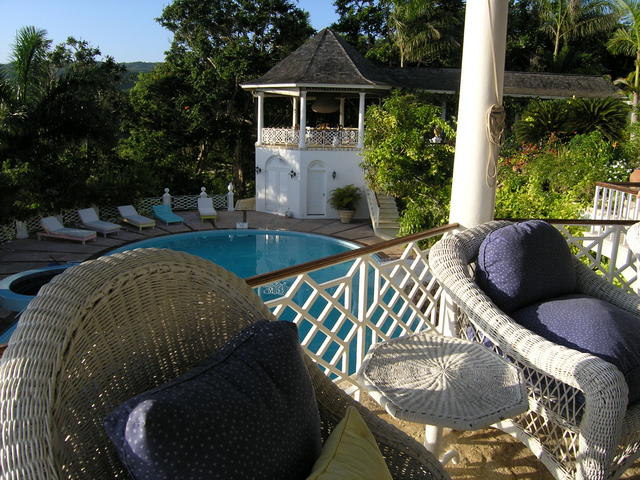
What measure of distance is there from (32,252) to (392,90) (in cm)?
1185

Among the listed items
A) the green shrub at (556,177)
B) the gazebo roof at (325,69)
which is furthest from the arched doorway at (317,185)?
the green shrub at (556,177)

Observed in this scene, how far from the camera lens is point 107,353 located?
4.32ft

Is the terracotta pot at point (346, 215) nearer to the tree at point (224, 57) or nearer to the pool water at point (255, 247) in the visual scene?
the pool water at point (255, 247)

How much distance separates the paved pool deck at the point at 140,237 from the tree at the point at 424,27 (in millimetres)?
10379

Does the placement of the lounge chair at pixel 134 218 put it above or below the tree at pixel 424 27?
below

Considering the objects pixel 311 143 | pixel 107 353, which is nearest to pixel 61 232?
pixel 311 143

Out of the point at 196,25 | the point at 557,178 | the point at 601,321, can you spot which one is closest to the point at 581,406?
the point at 601,321

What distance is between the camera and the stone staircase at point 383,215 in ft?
46.3

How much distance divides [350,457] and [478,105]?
2.52 m

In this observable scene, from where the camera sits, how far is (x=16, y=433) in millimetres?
976

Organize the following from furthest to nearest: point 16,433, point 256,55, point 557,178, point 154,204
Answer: point 256,55
point 154,204
point 557,178
point 16,433

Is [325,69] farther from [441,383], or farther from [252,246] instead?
[441,383]

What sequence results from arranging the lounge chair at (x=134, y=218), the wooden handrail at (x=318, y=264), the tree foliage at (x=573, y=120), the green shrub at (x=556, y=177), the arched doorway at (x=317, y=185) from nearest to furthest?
1. the wooden handrail at (x=318, y=264)
2. the green shrub at (x=556, y=177)
3. the tree foliage at (x=573, y=120)
4. the lounge chair at (x=134, y=218)
5. the arched doorway at (x=317, y=185)

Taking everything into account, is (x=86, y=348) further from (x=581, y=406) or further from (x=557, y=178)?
(x=557, y=178)
